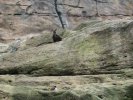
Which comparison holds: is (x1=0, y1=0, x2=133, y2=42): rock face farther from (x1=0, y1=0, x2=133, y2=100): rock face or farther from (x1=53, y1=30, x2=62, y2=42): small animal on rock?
(x1=53, y1=30, x2=62, y2=42): small animal on rock

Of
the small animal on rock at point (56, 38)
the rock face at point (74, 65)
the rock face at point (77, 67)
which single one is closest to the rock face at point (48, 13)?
the rock face at point (74, 65)

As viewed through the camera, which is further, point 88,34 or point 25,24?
point 25,24

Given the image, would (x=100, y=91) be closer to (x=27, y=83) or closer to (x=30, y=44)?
(x=27, y=83)

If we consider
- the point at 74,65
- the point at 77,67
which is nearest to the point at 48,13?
the point at 74,65

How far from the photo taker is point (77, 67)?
19703 mm

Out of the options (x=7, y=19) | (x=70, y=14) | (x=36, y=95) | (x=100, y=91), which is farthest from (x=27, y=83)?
(x=70, y=14)

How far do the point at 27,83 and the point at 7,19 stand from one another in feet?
97.9

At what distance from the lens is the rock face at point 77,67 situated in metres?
16.5

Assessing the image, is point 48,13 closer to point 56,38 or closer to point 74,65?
point 56,38

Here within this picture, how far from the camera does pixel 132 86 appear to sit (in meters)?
16.4

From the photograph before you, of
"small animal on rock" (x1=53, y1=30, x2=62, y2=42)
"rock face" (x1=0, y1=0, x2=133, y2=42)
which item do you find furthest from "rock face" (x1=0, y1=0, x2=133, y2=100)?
"rock face" (x1=0, y1=0, x2=133, y2=42)

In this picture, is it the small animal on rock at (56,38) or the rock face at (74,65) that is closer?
the rock face at (74,65)

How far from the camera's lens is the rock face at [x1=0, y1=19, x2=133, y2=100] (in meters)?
16.5

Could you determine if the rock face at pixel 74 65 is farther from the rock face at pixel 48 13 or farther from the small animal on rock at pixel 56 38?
the rock face at pixel 48 13
